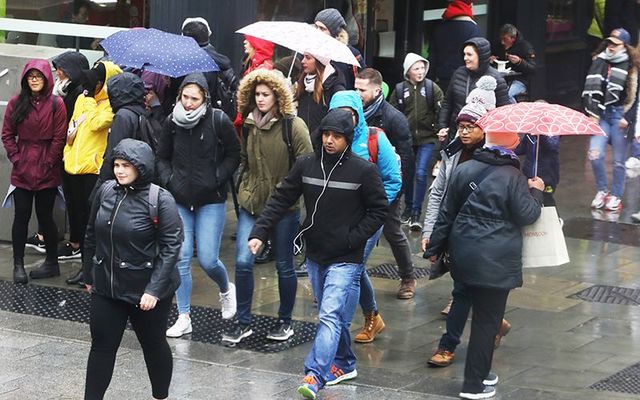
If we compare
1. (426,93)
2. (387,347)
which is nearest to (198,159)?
(387,347)

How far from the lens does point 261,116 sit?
30.6 ft

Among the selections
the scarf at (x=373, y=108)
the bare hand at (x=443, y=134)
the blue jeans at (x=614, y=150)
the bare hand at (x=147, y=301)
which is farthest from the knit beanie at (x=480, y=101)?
the blue jeans at (x=614, y=150)

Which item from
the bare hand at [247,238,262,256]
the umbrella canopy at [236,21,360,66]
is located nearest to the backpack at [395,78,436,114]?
the umbrella canopy at [236,21,360,66]

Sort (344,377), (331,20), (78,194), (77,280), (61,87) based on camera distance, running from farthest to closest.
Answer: (331,20) → (61,87) → (78,194) → (77,280) → (344,377)

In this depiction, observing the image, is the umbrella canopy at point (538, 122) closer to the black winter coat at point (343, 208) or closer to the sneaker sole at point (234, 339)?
the black winter coat at point (343, 208)

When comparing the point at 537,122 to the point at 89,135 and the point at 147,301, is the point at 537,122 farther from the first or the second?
the point at 89,135

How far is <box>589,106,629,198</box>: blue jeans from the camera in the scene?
14188mm

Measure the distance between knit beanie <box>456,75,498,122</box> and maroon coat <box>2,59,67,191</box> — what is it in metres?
3.37

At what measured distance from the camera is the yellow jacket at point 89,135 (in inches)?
422

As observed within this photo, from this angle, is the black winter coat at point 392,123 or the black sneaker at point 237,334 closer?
the black sneaker at point 237,334

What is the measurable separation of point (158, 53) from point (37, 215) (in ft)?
6.63

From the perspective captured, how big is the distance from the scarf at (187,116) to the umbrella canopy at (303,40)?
0.78m

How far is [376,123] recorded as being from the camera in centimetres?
1002

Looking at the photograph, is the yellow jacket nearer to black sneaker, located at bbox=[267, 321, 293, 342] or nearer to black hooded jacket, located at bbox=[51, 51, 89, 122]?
black hooded jacket, located at bbox=[51, 51, 89, 122]
